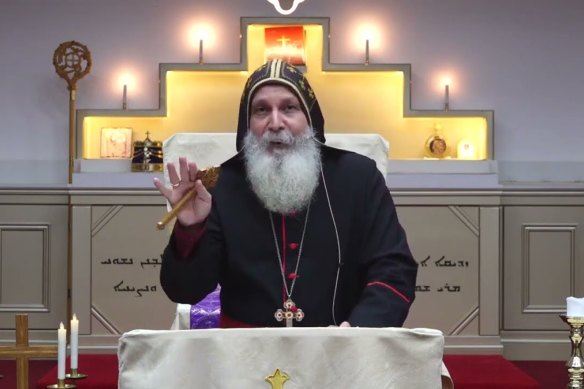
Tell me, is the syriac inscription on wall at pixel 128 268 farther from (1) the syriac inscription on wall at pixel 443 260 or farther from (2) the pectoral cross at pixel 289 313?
(2) the pectoral cross at pixel 289 313

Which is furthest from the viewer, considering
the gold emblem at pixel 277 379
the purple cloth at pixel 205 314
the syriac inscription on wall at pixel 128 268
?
the syriac inscription on wall at pixel 128 268

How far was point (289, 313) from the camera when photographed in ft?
8.30

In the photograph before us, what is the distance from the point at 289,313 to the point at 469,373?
2487 mm

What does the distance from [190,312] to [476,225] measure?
9.83 feet

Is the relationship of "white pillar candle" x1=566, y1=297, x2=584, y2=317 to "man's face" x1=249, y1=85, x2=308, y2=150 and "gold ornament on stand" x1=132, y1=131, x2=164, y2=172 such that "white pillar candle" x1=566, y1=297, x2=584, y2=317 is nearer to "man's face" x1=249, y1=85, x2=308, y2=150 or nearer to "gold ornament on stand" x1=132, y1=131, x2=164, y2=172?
"man's face" x1=249, y1=85, x2=308, y2=150

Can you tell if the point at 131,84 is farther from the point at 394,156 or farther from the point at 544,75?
the point at 544,75

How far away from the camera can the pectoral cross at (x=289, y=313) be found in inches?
99.6

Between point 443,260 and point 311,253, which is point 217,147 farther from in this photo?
point 443,260

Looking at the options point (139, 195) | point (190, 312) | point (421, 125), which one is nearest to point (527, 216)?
point (421, 125)

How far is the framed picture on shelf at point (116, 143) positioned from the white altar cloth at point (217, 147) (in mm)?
2962

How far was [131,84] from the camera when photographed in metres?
6.38

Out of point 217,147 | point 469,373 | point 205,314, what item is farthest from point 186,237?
point 469,373

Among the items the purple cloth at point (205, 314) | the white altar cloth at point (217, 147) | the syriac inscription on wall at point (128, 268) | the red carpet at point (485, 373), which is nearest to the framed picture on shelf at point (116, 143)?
the syriac inscription on wall at point (128, 268)

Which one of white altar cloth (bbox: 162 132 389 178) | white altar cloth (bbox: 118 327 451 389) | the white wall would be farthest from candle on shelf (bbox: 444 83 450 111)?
white altar cloth (bbox: 118 327 451 389)
